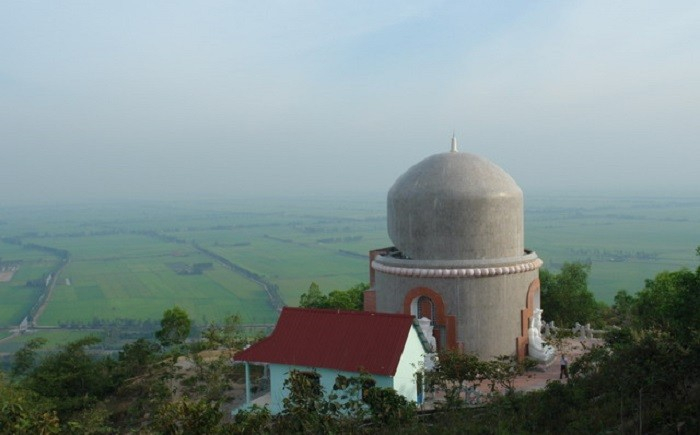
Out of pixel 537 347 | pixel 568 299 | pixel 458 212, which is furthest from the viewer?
pixel 568 299

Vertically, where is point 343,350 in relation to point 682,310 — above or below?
Result: below

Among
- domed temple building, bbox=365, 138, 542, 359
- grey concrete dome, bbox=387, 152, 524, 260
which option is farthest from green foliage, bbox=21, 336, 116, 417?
grey concrete dome, bbox=387, 152, 524, 260

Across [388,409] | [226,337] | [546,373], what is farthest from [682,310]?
[226,337]

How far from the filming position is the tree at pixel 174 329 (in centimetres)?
2380

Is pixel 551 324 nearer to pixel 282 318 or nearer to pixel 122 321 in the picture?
pixel 282 318

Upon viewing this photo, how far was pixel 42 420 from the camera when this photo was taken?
10891 millimetres

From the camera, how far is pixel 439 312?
18.9 metres

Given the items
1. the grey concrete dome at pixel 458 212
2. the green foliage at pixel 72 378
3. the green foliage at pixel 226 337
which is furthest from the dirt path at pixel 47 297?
the grey concrete dome at pixel 458 212

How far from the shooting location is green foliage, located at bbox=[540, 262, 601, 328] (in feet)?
84.4

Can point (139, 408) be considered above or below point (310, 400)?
below

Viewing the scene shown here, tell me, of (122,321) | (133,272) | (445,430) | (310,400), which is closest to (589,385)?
(445,430)

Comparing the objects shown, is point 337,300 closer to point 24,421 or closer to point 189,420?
point 189,420

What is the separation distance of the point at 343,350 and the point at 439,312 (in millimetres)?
4582

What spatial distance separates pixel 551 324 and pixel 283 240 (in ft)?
428
